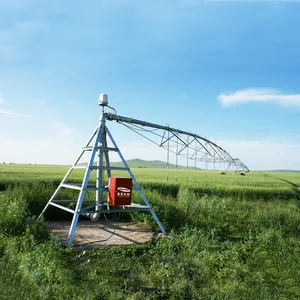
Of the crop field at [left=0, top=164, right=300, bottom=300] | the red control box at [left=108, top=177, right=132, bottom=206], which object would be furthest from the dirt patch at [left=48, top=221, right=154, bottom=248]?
the red control box at [left=108, top=177, right=132, bottom=206]

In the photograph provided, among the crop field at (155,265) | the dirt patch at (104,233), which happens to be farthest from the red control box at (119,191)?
the crop field at (155,265)

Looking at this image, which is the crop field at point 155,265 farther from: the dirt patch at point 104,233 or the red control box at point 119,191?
the red control box at point 119,191

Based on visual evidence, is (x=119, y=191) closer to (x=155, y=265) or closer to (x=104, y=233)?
→ (x=104, y=233)

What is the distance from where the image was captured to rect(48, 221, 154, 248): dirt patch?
7145mm

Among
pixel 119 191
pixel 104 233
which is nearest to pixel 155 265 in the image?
pixel 119 191

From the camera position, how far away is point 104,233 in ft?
26.2

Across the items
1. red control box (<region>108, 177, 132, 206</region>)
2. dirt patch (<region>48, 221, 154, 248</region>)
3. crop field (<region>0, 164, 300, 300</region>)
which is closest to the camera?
crop field (<region>0, 164, 300, 300</region>)

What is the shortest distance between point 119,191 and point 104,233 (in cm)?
132

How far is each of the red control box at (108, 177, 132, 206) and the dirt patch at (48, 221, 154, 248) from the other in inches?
34.4

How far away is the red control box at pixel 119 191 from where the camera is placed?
7488mm

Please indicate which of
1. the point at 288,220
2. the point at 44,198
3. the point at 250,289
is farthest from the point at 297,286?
the point at 44,198

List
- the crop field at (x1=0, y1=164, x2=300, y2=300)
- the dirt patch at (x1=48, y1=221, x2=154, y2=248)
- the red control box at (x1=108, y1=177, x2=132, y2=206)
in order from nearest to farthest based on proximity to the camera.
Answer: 1. the crop field at (x1=0, y1=164, x2=300, y2=300)
2. the dirt patch at (x1=48, y1=221, x2=154, y2=248)
3. the red control box at (x1=108, y1=177, x2=132, y2=206)

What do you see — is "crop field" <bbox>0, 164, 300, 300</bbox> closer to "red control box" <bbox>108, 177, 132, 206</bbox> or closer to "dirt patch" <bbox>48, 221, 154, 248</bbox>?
"dirt patch" <bbox>48, 221, 154, 248</bbox>

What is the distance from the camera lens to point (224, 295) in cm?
473
